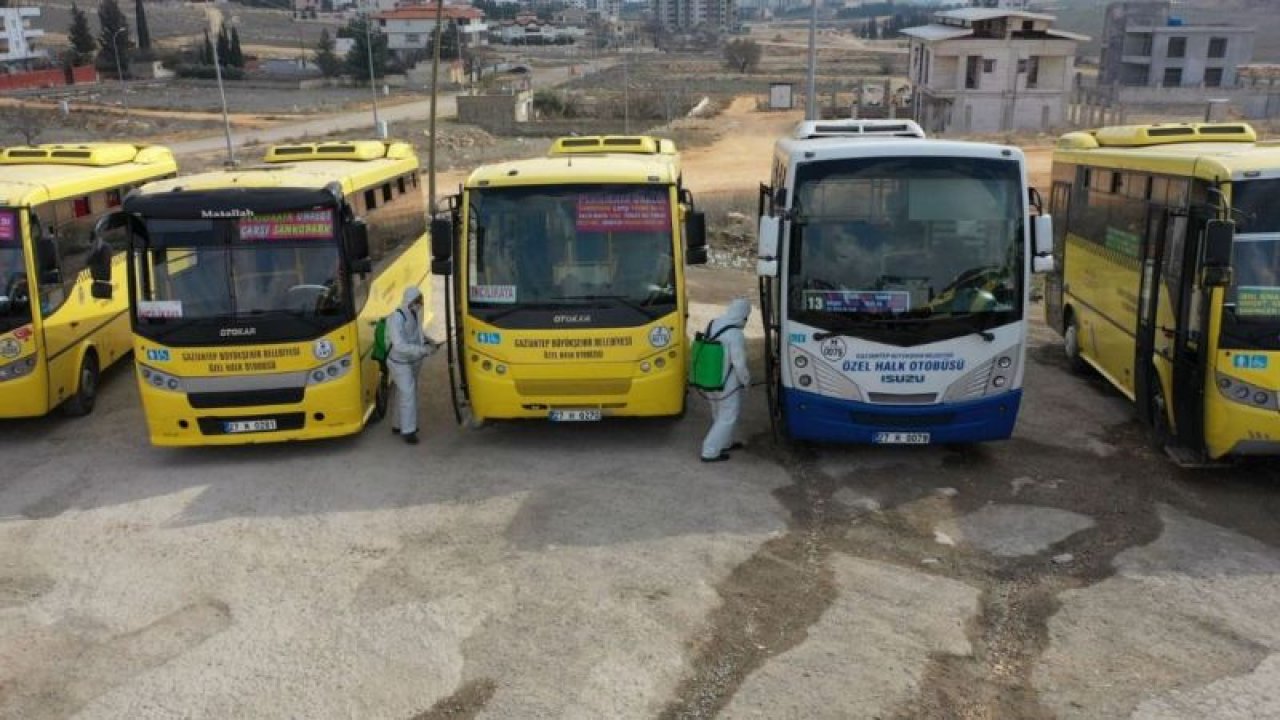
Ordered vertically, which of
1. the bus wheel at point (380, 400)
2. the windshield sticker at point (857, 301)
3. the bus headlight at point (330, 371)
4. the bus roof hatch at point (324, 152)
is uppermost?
the bus roof hatch at point (324, 152)

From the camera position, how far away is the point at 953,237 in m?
9.25

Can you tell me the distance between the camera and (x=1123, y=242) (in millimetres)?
11109

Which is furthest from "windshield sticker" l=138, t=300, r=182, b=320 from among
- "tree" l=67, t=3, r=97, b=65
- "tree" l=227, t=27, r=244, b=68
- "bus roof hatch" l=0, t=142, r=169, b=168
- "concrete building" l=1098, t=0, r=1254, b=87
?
"tree" l=67, t=3, r=97, b=65

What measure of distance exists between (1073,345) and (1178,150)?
12.0ft

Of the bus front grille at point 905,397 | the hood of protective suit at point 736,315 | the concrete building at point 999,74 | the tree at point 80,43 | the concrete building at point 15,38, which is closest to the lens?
the bus front grille at point 905,397

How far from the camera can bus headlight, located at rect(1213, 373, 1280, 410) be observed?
27.8 feet

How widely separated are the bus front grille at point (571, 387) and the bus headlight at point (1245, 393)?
5210mm

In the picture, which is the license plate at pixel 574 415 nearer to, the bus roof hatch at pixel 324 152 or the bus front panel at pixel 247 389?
the bus front panel at pixel 247 389

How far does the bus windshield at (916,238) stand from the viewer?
30.2ft

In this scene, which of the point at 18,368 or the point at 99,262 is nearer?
the point at 99,262

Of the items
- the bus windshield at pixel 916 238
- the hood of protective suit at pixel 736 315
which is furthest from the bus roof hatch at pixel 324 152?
the bus windshield at pixel 916 238

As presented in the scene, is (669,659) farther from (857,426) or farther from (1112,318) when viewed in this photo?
(1112,318)

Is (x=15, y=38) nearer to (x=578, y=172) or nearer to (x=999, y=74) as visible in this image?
(x=999, y=74)

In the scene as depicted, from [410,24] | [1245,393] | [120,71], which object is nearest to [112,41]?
[120,71]
